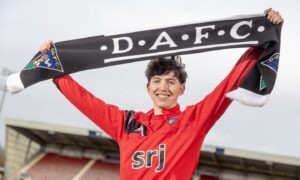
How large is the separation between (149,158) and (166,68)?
579 mm

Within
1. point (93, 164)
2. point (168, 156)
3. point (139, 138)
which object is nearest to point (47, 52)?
point (139, 138)

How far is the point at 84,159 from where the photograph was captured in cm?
1593

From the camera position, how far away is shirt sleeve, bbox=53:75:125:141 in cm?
262

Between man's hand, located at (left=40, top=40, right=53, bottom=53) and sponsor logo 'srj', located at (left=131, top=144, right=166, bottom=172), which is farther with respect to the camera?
man's hand, located at (left=40, top=40, right=53, bottom=53)

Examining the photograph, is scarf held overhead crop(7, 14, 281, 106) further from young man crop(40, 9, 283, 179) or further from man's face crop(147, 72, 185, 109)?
man's face crop(147, 72, 185, 109)

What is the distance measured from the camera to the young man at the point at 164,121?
237cm

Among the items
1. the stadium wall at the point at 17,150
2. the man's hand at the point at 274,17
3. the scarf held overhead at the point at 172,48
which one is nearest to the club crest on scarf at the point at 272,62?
the scarf held overhead at the point at 172,48

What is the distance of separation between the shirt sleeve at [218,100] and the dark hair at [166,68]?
0.78 ft

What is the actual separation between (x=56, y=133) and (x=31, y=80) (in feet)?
43.4

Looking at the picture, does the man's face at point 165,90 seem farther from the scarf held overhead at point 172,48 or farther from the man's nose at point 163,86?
the scarf held overhead at point 172,48

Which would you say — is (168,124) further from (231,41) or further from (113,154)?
(113,154)

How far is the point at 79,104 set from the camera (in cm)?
267

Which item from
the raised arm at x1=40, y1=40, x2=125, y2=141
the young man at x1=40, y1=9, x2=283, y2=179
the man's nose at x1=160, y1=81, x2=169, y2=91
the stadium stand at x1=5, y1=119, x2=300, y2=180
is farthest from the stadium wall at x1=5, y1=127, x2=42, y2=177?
the man's nose at x1=160, y1=81, x2=169, y2=91

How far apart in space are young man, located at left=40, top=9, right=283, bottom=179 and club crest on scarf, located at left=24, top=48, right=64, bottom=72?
25cm
